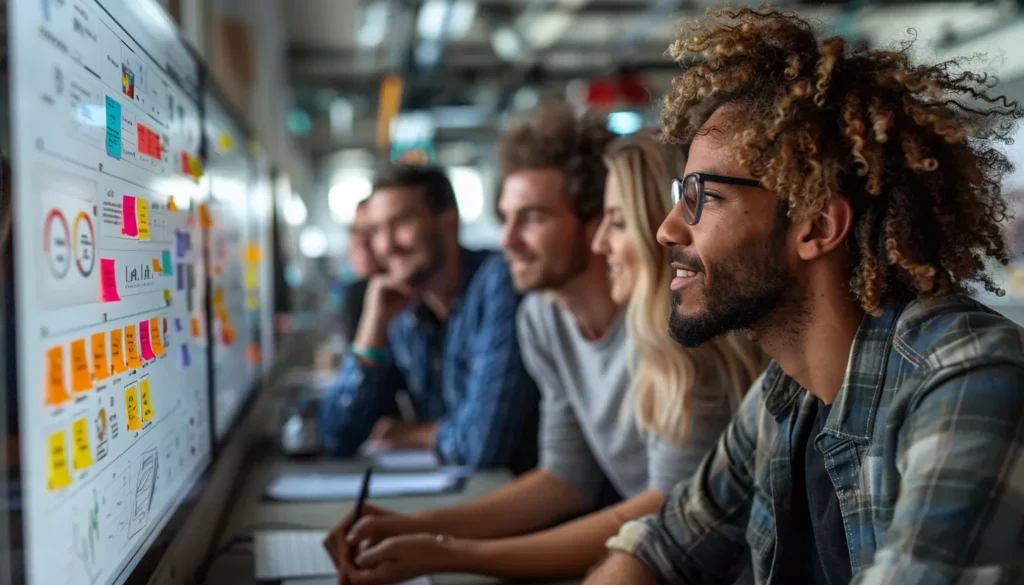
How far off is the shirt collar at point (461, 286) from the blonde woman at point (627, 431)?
907 mm

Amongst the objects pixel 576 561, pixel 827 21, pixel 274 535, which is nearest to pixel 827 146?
pixel 827 21

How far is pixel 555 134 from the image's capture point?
2076mm

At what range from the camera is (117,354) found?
0.82 m

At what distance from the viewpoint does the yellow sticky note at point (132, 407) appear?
86cm

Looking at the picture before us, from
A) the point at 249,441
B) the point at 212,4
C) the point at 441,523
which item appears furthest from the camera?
the point at 212,4

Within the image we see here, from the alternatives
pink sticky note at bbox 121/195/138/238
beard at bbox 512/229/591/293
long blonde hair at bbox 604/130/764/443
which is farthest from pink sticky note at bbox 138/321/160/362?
beard at bbox 512/229/591/293

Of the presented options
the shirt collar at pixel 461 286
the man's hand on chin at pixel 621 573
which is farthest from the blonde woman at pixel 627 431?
the shirt collar at pixel 461 286

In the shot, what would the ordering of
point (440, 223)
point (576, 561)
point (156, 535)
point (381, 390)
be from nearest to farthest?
point (156, 535), point (576, 561), point (381, 390), point (440, 223)

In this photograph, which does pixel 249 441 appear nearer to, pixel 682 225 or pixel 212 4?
pixel 682 225

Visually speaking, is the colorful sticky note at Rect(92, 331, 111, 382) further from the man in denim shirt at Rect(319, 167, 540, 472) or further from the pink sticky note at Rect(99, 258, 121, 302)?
the man in denim shirt at Rect(319, 167, 540, 472)

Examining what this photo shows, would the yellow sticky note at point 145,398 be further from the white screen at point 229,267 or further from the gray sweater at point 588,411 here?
the gray sweater at point 588,411

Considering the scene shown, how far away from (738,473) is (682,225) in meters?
0.39

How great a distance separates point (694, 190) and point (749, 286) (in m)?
0.13

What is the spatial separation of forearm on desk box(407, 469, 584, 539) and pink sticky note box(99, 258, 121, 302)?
762mm
